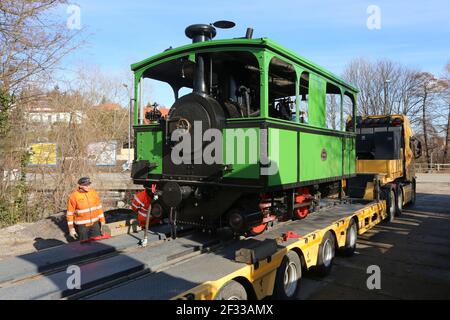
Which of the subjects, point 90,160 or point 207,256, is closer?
point 207,256

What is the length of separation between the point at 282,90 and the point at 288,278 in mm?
3882

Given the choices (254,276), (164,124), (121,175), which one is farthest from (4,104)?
(254,276)

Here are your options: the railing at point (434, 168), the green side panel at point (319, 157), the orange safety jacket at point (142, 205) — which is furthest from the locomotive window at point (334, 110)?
the railing at point (434, 168)

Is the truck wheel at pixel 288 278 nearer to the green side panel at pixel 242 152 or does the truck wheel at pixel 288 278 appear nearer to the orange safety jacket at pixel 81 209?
the green side panel at pixel 242 152

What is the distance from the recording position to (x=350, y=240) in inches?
292

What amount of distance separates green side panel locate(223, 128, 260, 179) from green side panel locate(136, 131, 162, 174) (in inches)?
53.9

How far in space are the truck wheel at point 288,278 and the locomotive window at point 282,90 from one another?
2.49 meters

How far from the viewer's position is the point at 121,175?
492 inches

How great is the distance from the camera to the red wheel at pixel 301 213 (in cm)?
677

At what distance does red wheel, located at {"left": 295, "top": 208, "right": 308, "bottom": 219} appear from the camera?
6768 millimetres

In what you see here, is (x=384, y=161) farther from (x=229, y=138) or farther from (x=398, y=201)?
(x=229, y=138)
